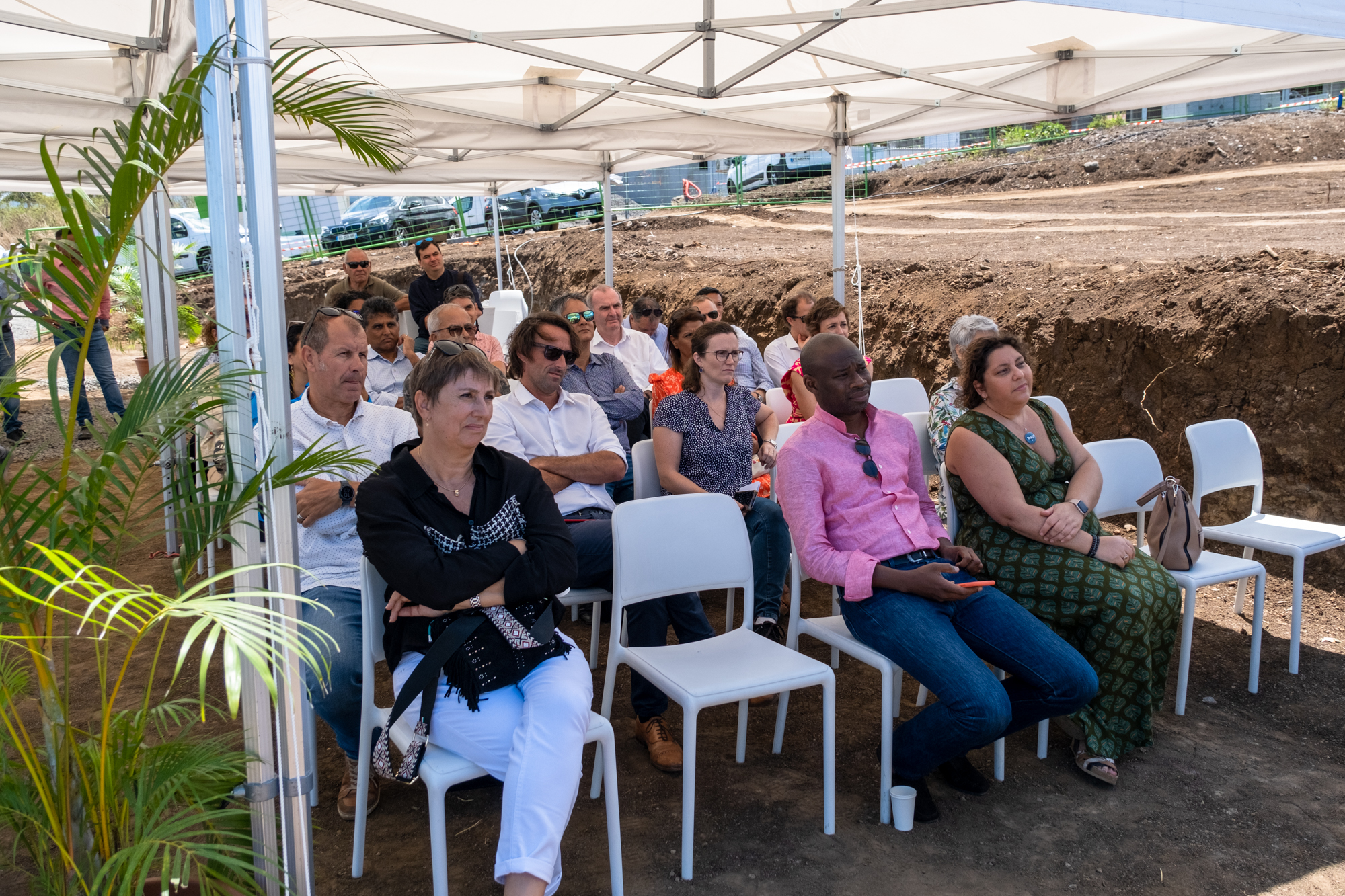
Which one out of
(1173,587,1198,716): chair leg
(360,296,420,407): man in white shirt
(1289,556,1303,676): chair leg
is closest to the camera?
(1173,587,1198,716): chair leg

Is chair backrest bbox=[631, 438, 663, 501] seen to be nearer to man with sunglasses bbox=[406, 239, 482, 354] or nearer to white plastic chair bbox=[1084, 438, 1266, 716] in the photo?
white plastic chair bbox=[1084, 438, 1266, 716]

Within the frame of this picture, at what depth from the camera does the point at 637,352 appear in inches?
A: 247

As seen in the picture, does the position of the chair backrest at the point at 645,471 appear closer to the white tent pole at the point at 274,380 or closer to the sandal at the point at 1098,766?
the sandal at the point at 1098,766

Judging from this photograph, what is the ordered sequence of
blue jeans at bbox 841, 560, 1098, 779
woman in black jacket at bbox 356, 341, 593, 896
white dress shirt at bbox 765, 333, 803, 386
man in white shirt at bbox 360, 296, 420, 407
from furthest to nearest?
white dress shirt at bbox 765, 333, 803, 386 → man in white shirt at bbox 360, 296, 420, 407 → blue jeans at bbox 841, 560, 1098, 779 → woman in black jacket at bbox 356, 341, 593, 896

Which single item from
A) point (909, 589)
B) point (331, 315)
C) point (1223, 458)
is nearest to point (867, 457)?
point (909, 589)

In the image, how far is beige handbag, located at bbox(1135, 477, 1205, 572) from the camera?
3539mm

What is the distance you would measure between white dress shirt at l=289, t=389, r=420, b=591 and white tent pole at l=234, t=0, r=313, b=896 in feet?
2.65

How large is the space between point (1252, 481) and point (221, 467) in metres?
4.10

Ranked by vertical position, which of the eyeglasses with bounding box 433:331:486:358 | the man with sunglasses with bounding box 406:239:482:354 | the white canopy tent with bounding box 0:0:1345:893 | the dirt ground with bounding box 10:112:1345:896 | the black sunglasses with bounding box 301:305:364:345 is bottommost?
the dirt ground with bounding box 10:112:1345:896

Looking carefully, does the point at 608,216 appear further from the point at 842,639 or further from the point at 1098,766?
the point at 1098,766

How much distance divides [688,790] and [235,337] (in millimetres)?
1576

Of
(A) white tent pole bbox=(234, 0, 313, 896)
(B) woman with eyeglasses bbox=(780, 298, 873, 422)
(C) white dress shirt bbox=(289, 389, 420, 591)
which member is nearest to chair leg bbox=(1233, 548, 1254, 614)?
(B) woman with eyeglasses bbox=(780, 298, 873, 422)

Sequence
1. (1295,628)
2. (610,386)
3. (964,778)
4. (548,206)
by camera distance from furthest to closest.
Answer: (548,206)
(610,386)
(1295,628)
(964,778)

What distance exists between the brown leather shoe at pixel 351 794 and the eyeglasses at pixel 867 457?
1753 millimetres
